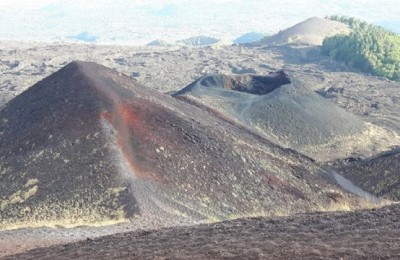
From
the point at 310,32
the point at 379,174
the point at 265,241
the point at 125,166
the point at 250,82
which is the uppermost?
the point at 265,241

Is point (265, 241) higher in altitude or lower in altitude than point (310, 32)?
higher

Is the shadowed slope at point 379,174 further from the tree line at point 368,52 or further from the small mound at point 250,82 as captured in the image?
the tree line at point 368,52

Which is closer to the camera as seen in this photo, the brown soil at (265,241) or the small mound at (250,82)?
the brown soil at (265,241)

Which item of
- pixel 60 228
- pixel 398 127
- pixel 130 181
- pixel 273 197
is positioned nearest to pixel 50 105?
pixel 130 181

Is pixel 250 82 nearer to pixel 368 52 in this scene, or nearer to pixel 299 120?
pixel 299 120

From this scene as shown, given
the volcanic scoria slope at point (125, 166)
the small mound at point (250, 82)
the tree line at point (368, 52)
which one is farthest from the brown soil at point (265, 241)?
the tree line at point (368, 52)

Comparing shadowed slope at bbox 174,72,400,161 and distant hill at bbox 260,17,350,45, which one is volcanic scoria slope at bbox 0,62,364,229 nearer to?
shadowed slope at bbox 174,72,400,161

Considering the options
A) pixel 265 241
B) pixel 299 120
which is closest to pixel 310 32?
pixel 299 120
